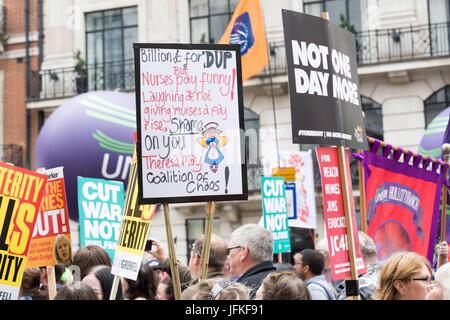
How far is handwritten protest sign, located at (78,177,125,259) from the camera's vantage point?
7.73 m

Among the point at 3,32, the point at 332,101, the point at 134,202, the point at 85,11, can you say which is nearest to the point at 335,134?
the point at 332,101

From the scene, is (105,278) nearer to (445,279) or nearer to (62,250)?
(62,250)

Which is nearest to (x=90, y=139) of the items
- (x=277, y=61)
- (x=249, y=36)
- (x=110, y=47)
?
(x=249, y=36)

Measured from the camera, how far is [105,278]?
5531mm

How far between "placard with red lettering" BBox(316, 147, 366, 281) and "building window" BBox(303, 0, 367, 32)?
13.3 metres

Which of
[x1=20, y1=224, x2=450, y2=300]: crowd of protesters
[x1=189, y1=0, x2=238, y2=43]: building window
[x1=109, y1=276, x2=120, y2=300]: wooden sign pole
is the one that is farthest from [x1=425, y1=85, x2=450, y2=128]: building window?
[x1=109, y1=276, x2=120, y2=300]: wooden sign pole

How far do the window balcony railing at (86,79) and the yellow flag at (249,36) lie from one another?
6.39 m

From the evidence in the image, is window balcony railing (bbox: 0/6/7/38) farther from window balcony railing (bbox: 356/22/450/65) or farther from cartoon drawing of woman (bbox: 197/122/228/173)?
cartoon drawing of woman (bbox: 197/122/228/173)

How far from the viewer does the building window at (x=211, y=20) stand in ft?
61.5

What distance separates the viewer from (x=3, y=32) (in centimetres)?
2069

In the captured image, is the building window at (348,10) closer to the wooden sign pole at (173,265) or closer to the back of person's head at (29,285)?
the back of person's head at (29,285)

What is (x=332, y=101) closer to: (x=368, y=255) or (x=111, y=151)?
(x=368, y=255)

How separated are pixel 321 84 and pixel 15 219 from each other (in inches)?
75.9

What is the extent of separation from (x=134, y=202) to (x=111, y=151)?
11.7 ft
